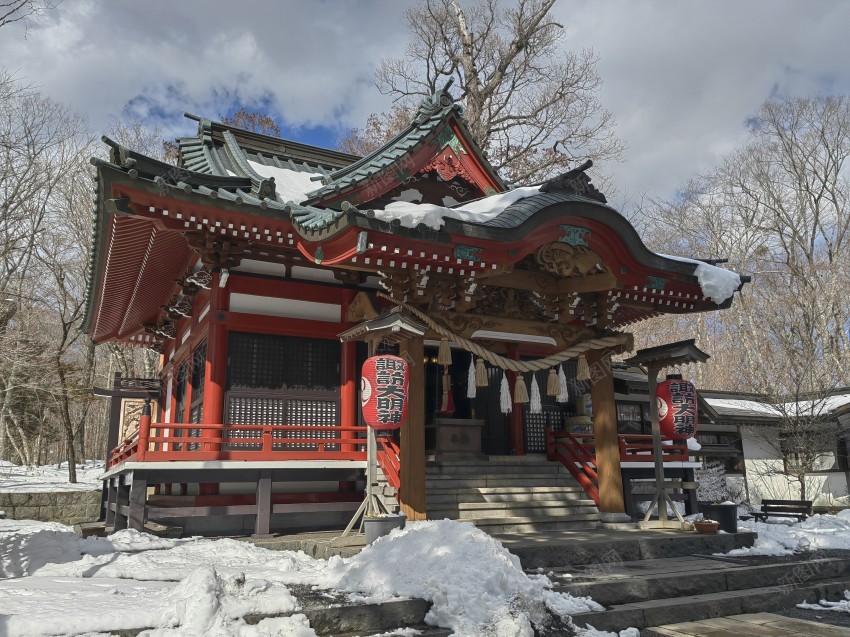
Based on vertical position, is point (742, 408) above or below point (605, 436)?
above

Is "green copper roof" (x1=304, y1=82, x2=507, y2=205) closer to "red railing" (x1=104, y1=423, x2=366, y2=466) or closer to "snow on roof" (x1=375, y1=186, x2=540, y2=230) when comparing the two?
"snow on roof" (x1=375, y1=186, x2=540, y2=230)

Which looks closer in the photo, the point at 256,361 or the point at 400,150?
the point at 256,361

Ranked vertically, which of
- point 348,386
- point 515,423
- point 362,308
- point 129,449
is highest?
point 362,308

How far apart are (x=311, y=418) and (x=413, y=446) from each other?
278 centimetres

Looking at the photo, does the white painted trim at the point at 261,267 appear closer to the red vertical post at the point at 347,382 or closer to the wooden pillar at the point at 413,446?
the red vertical post at the point at 347,382

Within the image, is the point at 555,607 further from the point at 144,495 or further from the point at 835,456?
the point at 835,456

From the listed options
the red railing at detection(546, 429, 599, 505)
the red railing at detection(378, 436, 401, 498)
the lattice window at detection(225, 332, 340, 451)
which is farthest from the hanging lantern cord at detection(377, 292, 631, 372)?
the red railing at detection(546, 429, 599, 505)

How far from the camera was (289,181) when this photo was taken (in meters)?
12.9

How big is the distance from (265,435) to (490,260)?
4351 mm

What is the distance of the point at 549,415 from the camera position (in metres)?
13.9

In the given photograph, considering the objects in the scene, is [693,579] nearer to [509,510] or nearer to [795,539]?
[509,510]

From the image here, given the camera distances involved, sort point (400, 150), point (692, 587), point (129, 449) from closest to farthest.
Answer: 1. point (692, 587)
2. point (129, 449)
3. point (400, 150)

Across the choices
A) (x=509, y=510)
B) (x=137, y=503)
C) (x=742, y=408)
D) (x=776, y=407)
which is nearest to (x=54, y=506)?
(x=137, y=503)

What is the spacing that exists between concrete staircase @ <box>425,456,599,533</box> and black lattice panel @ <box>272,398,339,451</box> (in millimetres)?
1861
